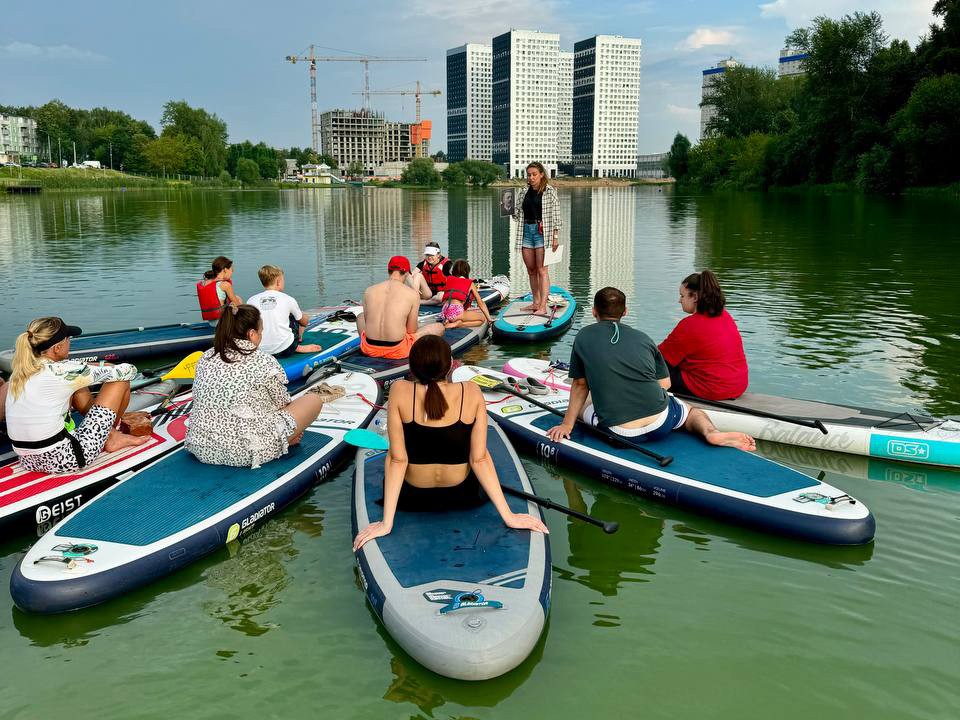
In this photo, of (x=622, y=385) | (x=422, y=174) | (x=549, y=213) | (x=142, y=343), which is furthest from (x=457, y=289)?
(x=422, y=174)

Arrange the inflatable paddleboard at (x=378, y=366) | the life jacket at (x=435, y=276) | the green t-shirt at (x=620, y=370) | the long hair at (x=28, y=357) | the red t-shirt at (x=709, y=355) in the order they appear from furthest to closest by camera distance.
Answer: the life jacket at (x=435, y=276) → the inflatable paddleboard at (x=378, y=366) → the red t-shirt at (x=709, y=355) → the green t-shirt at (x=620, y=370) → the long hair at (x=28, y=357)

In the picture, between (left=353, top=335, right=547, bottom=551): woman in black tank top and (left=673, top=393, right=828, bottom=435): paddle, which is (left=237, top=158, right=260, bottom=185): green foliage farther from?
(left=353, top=335, right=547, bottom=551): woman in black tank top

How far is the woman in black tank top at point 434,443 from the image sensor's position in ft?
16.4

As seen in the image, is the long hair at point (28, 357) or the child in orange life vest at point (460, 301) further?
the child in orange life vest at point (460, 301)

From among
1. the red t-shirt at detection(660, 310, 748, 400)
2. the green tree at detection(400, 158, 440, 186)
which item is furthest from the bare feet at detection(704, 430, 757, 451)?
the green tree at detection(400, 158, 440, 186)

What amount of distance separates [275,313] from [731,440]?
20.4 feet

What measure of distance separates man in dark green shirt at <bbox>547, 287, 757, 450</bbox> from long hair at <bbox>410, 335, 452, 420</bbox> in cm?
210

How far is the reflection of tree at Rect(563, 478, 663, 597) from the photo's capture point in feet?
18.9

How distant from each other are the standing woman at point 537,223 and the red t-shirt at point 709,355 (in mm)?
5559

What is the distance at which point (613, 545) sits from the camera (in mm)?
6293

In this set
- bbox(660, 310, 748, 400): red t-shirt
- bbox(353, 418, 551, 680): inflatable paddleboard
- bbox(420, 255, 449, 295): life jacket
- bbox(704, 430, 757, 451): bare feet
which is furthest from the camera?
bbox(420, 255, 449, 295): life jacket

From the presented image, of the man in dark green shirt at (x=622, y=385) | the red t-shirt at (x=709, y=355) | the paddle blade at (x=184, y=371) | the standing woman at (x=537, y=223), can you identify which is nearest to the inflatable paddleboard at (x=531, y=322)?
the standing woman at (x=537, y=223)

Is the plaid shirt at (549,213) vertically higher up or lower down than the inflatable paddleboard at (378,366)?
higher up

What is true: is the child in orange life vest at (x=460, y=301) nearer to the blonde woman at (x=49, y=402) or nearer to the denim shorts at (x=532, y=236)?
the denim shorts at (x=532, y=236)
